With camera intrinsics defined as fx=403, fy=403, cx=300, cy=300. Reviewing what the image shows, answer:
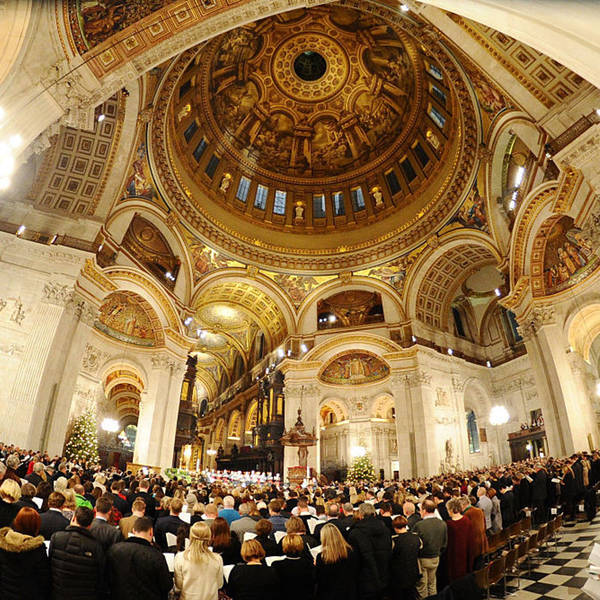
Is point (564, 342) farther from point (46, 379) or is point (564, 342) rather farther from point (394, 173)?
point (46, 379)

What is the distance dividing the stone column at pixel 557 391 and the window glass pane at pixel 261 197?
1648 cm

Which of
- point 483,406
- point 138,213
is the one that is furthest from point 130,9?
point 483,406

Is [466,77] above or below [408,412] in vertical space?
above

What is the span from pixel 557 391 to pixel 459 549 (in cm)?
1164

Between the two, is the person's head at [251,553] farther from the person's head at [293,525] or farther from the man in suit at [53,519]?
the man in suit at [53,519]

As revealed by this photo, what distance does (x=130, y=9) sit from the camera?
10648mm

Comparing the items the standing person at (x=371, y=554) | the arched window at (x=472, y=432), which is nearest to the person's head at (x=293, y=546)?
the standing person at (x=371, y=554)

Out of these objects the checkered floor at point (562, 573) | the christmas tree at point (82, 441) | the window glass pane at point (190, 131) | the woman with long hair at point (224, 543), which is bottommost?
the checkered floor at point (562, 573)

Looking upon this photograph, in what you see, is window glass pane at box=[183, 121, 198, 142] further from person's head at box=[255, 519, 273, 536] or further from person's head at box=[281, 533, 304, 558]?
person's head at box=[281, 533, 304, 558]

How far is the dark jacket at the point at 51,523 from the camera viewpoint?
3596 millimetres

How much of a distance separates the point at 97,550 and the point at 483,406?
2476 cm

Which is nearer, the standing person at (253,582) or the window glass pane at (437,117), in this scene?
the standing person at (253,582)

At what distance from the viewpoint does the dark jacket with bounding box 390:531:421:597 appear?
165 inches

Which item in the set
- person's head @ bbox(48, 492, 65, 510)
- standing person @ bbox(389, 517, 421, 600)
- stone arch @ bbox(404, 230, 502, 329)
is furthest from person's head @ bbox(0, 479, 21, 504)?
stone arch @ bbox(404, 230, 502, 329)
